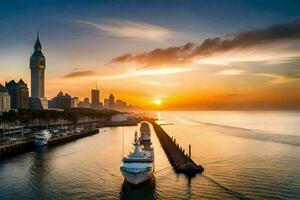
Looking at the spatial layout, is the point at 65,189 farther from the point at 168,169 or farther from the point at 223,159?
the point at 223,159

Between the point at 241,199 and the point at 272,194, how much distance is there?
5971 millimetres

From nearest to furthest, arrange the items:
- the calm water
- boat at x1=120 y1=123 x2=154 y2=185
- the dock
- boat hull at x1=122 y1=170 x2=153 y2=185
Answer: the calm water → boat hull at x1=122 y1=170 x2=153 y2=185 → boat at x1=120 y1=123 x2=154 y2=185 → the dock

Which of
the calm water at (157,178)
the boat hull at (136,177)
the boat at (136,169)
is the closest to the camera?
the calm water at (157,178)

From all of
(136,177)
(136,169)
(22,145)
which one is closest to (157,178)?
(136,169)

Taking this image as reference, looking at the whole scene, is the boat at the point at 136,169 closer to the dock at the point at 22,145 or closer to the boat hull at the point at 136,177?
the boat hull at the point at 136,177

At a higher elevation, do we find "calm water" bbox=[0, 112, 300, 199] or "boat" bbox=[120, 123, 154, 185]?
"boat" bbox=[120, 123, 154, 185]

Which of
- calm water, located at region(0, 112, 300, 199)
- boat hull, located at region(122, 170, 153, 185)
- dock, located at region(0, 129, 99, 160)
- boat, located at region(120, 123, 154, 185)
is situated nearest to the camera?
calm water, located at region(0, 112, 300, 199)

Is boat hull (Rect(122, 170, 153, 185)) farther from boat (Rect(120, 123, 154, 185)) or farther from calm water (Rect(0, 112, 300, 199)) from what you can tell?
calm water (Rect(0, 112, 300, 199))

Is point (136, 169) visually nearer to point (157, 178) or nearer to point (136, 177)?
point (136, 177)

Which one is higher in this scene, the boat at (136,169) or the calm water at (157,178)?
the boat at (136,169)

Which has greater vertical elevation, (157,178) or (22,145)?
(22,145)

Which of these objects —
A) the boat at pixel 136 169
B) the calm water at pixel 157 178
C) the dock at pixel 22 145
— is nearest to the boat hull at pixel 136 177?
the boat at pixel 136 169

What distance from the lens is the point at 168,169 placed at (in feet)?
232

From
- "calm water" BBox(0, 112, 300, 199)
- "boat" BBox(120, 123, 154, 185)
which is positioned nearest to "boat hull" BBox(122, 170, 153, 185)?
"boat" BBox(120, 123, 154, 185)
